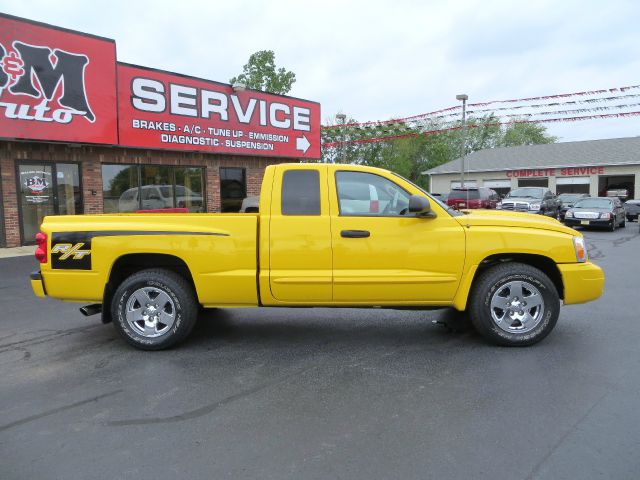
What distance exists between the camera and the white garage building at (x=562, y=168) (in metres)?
32.9

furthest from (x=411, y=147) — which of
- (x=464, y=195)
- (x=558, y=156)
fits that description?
(x=464, y=195)

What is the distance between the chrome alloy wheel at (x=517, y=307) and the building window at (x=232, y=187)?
46.9 feet

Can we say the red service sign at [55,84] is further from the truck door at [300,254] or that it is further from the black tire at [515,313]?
the black tire at [515,313]

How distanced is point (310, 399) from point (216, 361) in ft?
4.05

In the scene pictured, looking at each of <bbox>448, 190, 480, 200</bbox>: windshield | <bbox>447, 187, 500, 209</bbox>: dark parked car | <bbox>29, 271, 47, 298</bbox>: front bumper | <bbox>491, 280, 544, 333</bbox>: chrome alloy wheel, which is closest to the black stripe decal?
<bbox>29, 271, 47, 298</bbox>: front bumper

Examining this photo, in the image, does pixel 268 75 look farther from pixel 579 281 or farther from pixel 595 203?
pixel 579 281

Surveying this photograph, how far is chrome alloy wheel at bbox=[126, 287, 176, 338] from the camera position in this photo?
15.8ft

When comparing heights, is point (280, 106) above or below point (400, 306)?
above

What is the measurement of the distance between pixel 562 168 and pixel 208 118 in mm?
28068

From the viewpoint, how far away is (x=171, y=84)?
15.2 metres

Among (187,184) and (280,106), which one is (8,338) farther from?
(280,106)

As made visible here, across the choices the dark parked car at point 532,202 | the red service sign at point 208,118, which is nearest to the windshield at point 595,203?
the dark parked car at point 532,202

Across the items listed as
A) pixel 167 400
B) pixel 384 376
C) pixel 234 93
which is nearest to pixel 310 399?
pixel 384 376

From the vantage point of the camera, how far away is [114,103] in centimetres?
1380
